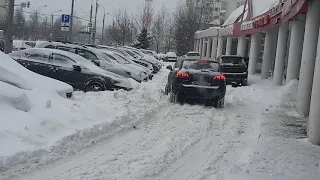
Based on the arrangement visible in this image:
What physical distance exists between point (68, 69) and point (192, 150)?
24.2 ft

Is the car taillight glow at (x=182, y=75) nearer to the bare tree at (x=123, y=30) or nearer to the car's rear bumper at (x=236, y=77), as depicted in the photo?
the car's rear bumper at (x=236, y=77)

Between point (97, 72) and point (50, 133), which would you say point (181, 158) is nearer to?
point (50, 133)

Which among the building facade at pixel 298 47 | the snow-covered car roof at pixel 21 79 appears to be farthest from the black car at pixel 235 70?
the snow-covered car roof at pixel 21 79

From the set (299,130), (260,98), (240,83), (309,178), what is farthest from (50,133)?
(240,83)

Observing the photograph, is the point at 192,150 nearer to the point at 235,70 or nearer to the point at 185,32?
the point at 235,70

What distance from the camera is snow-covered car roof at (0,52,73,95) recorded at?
8.26 meters

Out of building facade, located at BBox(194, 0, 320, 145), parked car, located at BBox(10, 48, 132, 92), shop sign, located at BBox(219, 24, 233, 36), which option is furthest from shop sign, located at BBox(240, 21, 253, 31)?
parked car, located at BBox(10, 48, 132, 92)

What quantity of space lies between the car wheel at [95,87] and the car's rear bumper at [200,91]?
102 inches

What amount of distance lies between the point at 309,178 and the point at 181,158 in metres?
1.87

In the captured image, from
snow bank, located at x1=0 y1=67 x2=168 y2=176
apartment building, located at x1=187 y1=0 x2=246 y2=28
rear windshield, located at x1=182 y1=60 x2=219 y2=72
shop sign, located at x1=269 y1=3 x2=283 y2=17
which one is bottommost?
snow bank, located at x1=0 y1=67 x2=168 y2=176

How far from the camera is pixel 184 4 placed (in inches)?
3435

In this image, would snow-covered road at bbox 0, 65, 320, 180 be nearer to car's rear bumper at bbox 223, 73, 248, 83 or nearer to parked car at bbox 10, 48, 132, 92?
parked car at bbox 10, 48, 132, 92

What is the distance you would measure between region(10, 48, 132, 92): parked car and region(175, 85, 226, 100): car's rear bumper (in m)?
2.47

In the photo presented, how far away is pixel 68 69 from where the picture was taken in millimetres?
13469
